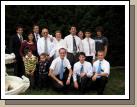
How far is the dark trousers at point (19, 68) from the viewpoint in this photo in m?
5.25

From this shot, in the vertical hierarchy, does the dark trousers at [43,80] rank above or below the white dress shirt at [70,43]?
below

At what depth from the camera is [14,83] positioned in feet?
17.2

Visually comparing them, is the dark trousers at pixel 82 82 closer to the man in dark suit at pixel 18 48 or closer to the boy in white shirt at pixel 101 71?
the boy in white shirt at pixel 101 71

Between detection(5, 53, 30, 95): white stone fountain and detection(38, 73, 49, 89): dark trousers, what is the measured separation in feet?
0.43

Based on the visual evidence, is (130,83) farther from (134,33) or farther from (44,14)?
(44,14)

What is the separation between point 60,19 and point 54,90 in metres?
0.76

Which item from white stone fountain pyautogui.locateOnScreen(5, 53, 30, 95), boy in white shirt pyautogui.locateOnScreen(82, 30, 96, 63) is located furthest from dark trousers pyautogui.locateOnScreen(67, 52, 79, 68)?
white stone fountain pyautogui.locateOnScreen(5, 53, 30, 95)

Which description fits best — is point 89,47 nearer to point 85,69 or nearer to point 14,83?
point 85,69

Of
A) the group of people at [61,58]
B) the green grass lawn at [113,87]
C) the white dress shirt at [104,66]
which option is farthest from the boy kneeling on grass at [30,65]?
the white dress shirt at [104,66]

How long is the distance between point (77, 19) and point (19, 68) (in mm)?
806

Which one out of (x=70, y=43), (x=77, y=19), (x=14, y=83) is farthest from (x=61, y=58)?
(x=14, y=83)

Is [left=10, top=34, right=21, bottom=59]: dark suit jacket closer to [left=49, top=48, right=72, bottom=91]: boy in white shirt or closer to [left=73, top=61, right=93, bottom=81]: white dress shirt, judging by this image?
[left=49, top=48, right=72, bottom=91]: boy in white shirt

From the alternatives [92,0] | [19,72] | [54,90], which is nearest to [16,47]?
[19,72]

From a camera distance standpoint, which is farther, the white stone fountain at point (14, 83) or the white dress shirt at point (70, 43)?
the white dress shirt at point (70, 43)
